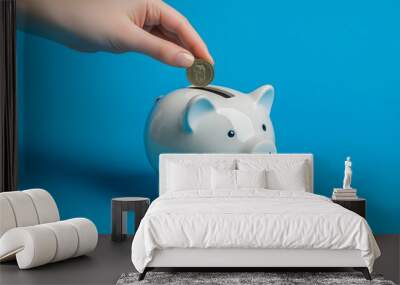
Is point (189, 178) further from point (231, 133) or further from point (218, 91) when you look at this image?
point (218, 91)

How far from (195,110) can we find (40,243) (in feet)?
6.86

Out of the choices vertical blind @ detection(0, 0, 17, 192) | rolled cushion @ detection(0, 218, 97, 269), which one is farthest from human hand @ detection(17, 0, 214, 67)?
rolled cushion @ detection(0, 218, 97, 269)

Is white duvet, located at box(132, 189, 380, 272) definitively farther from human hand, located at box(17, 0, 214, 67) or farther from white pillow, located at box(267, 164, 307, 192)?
human hand, located at box(17, 0, 214, 67)

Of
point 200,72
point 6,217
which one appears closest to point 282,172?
point 200,72

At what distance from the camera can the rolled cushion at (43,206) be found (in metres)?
5.35

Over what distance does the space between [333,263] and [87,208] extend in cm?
322

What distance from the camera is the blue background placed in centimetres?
669

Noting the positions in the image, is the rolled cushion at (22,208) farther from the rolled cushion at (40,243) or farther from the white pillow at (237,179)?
the white pillow at (237,179)

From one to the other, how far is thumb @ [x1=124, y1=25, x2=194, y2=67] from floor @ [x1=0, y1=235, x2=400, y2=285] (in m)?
2.03

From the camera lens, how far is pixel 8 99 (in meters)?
6.21

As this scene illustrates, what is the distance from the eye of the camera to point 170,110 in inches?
253

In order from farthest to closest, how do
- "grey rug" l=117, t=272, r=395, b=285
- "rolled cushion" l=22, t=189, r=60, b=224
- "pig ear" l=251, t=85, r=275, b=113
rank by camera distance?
"pig ear" l=251, t=85, r=275, b=113
"rolled cushion" l=22, t=189, r=60, b=224
"grey rug" l=117, t=272, r=395, b=285

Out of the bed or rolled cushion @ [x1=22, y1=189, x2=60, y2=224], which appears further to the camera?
rolled cushion @ [x1=22, y1=189, x2=60, y2=224]

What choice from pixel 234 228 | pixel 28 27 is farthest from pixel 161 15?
pixel 234 228
